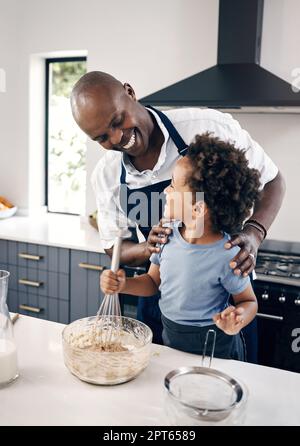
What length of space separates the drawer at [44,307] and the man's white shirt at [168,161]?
1.26 metres

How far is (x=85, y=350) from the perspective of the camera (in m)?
1.01

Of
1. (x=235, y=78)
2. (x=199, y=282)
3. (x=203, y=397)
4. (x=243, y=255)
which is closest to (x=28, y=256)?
(x=235, y=78)

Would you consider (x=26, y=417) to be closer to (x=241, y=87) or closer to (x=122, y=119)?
(x=122, y=119)

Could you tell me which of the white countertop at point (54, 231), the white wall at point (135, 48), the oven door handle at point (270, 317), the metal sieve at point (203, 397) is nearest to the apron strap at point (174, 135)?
the metal sieve at point (203, 397)

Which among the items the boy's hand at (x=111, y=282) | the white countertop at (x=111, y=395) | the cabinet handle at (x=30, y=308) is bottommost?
the cabinet handle at (x=30, y=308)

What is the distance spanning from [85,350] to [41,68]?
295 centimetres

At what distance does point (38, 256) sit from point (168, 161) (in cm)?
153

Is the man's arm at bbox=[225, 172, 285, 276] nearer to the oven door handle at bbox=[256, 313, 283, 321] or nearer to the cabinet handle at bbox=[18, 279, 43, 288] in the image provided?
the oven door handle at bbox=[256, 313, 283, 321]

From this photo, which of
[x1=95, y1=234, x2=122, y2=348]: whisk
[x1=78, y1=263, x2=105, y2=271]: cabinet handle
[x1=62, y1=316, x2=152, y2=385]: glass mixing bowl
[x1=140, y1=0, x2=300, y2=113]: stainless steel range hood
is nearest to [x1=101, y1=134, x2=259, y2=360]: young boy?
[x1=95, y1=234, x2=122, y2=348]: whisk

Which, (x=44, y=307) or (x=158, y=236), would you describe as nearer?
(x=158, y=236)

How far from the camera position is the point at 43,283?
2900 mm

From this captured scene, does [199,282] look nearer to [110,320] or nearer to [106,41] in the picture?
[110,320]

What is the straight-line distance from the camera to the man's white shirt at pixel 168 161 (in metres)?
1.59

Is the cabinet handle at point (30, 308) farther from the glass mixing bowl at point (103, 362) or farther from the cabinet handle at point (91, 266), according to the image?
the glass mixing bowl at point (103, 362)
